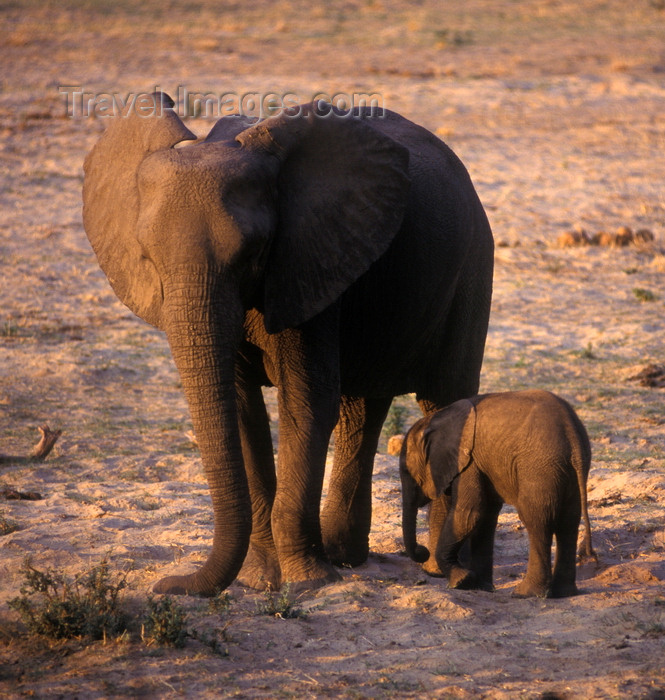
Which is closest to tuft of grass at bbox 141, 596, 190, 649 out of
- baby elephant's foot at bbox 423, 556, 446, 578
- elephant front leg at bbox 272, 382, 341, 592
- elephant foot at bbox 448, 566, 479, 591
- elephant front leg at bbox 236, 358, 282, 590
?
elephant front leg at bbox 272, 382, 341, 592

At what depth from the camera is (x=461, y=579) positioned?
18.1ft

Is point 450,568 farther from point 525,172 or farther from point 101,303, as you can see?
point 525,172

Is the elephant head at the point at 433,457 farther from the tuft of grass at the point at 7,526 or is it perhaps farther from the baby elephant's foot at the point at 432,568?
the tuft of grass at the point at 7,526

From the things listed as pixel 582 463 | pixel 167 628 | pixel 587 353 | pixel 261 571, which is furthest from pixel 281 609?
pixel 587 353

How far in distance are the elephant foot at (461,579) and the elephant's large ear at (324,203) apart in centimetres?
151

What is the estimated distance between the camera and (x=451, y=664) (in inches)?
169

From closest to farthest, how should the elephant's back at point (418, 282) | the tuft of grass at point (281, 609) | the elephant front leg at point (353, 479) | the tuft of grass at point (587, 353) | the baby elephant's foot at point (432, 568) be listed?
1. the tuft of grass at point (281, 609)
2. the elephant's back at point (418, 282)
3. the baby elephant's foot at point (432, 568)
4. the elephant front leg at point (353, 479)
5. the tuft of grass at point (587, 353)

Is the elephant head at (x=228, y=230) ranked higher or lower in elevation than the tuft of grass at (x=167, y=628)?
higher

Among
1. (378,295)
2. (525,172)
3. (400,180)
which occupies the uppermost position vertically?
(525,172)

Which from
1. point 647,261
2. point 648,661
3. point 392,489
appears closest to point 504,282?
point 647,261

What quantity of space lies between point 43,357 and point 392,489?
4.09 metres

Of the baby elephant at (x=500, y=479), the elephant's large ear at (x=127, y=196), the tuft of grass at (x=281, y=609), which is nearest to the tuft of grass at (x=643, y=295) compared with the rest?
the baby elephant at (x=500, y=479)

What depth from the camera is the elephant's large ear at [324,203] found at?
4.98 metres

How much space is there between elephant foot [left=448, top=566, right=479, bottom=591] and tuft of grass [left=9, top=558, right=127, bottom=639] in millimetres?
1672
